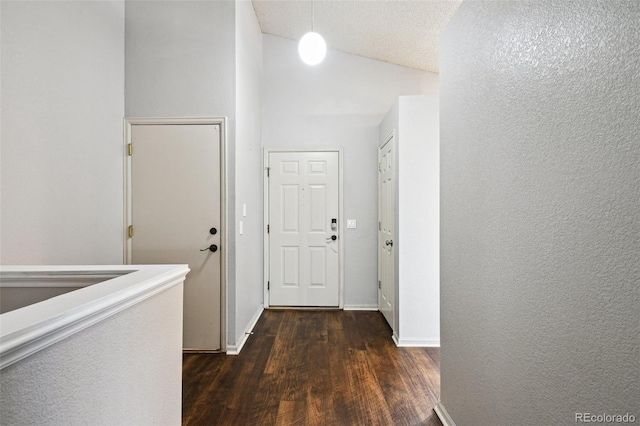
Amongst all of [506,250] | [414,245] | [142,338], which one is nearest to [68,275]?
[142,338]

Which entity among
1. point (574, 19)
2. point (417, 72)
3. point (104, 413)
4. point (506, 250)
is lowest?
point (104, 413)

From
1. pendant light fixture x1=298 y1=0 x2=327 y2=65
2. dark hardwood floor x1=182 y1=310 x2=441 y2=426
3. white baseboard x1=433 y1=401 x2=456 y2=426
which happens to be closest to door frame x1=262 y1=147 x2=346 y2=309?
dark hardwood floor x1=182 y1=310 x2=441 y2=426

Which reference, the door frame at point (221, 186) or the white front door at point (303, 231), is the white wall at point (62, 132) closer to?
the door frame at point (221, 186)

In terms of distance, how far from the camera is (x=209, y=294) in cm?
299

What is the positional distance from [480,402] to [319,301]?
291cm

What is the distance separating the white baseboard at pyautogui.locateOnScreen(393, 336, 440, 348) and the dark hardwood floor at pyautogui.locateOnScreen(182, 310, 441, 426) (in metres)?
0.07

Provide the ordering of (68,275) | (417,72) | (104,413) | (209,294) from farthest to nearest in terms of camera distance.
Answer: (417,72) → (209,294) → (68,275) → (104,413)

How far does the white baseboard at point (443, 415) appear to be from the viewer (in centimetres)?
187

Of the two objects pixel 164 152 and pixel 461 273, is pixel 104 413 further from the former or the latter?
pixel 164 152

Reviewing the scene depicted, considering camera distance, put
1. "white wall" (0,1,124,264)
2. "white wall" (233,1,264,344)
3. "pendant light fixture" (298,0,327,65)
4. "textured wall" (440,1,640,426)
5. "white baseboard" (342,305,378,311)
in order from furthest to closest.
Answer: "white baseboard" (342,305,378,311), "white wall" (233,1,264,344), "pendant light fixture" (298,0,327,65), "white wall" (0,1,124,264), "textured wall" (440,1,640,426)

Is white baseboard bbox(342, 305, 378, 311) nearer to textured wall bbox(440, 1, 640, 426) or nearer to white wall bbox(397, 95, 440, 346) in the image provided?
white wall bbox(397, 95, 440, 346)

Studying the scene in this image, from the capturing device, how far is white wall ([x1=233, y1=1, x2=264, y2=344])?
3.09m

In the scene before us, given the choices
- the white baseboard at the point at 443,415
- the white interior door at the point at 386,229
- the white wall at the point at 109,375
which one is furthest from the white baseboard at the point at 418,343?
the white wall at the point at 109,375

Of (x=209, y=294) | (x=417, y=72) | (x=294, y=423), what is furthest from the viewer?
(x=417, y=72)
